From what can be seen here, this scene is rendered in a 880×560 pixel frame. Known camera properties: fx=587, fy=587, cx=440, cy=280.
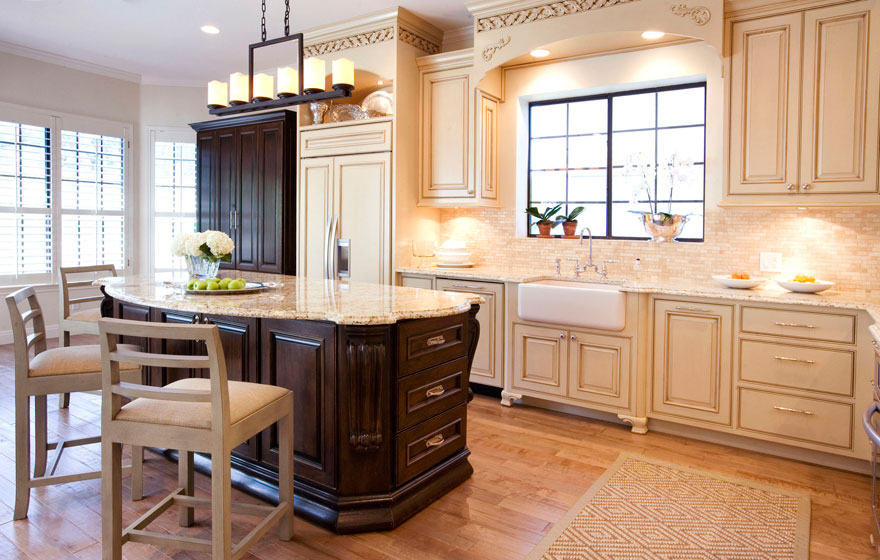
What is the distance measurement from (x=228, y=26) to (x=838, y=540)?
5559 millimetres

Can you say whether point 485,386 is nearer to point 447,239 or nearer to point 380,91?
point 447,239

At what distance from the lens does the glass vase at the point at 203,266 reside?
3.23 metres

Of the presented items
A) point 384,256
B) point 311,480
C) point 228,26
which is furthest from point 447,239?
point 311,480

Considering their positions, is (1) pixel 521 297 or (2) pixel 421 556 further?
(1) pixel 521 297

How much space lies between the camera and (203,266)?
128 inches

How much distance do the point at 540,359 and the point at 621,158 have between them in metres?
1.69

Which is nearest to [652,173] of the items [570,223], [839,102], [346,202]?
[570,223]

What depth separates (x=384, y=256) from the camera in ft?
15.8

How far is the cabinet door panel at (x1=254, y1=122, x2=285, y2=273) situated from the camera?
5.48 m

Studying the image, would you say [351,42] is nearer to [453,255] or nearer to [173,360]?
[453,255]

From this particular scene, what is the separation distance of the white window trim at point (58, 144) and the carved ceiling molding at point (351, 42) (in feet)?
9.53

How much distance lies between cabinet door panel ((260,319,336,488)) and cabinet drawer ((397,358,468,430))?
0.30 meters

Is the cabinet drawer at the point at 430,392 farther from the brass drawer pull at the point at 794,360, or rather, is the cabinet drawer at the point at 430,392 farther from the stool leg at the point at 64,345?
the stool leg at the point at 64,345

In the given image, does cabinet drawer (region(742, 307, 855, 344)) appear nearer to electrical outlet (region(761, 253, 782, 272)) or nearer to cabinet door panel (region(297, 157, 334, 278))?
electrical outlet (region(761, 253, 782, 272))
